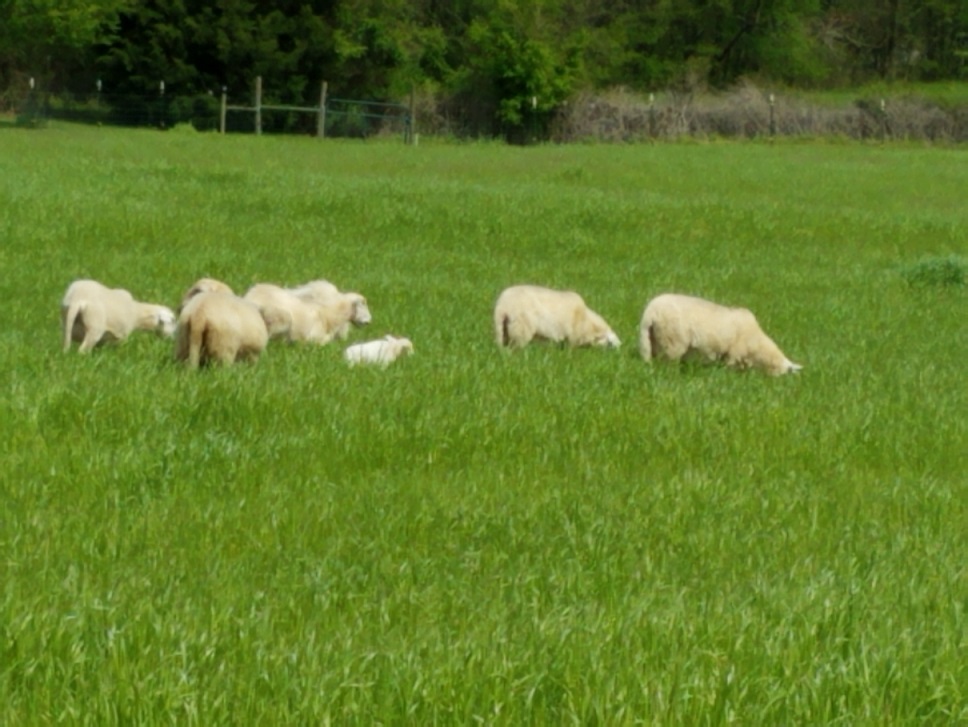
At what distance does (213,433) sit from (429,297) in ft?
27.4

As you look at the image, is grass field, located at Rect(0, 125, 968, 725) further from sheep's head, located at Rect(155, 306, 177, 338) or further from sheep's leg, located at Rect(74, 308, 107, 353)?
sheep's head, located at Rect(155, 306, 177, 338)

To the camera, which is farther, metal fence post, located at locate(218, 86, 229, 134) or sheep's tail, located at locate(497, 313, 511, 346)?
metal fence post, located at locate(218, 86, 229, 134)

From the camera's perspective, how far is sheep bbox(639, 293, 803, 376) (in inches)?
458

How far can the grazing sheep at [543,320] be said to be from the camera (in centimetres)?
1245

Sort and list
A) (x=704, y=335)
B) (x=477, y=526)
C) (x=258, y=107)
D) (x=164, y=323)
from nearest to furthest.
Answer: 1. (x=477, y=526)
2. (x=704, y=335)
3. (x=164, y=323)
4. (x=258, y=107)

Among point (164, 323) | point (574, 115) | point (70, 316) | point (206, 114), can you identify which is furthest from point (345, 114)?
point (70, 316)

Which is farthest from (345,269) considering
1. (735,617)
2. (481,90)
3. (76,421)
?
(481,90)

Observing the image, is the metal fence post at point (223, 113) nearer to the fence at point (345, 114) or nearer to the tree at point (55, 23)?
the fence at point (345, 114)

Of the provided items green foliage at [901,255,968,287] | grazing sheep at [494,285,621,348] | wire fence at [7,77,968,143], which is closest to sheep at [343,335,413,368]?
grazing sheep at [494,285,621,348]

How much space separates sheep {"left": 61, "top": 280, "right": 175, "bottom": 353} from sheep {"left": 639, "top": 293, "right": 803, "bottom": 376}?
4042 millimetres

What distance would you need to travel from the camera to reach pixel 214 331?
10016mm

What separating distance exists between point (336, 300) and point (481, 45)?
202ft

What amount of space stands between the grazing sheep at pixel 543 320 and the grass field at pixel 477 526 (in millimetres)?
401

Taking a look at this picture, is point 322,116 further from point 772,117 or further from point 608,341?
point 608,341
